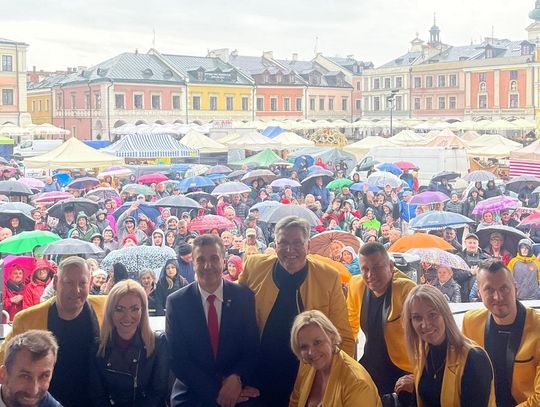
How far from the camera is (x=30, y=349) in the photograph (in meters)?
3.04

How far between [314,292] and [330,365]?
0.67m

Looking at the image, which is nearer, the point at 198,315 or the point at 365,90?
the point at 198,315

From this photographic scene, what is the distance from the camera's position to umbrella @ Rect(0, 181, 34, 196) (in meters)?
13.9

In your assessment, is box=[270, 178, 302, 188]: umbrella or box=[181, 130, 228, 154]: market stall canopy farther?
box=[181, 130, 228, 154]: market stall canopy

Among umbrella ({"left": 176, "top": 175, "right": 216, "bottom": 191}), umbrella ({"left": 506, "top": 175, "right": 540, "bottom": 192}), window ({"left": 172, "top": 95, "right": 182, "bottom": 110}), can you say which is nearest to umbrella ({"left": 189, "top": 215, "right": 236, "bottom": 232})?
umbrella ({"left": 176, "top": 175, "right": 216, "bottom": 191})

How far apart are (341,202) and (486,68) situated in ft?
165

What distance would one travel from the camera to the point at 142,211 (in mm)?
Result: 12086

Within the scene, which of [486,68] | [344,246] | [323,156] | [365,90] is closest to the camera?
[344,246]

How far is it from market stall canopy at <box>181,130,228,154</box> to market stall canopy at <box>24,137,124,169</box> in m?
7.27

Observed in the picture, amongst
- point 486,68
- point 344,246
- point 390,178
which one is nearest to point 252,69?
point 486,68

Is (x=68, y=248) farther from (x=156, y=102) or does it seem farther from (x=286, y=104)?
(x=286, y=104)

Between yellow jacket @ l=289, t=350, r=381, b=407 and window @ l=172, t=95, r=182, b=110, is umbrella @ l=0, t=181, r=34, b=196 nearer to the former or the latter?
yellow jacket @ l=289, t=350, r=381, b=407

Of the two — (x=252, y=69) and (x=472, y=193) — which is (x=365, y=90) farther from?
(x=472, y=193)

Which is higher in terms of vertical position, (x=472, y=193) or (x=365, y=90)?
(x=365, y=90)
